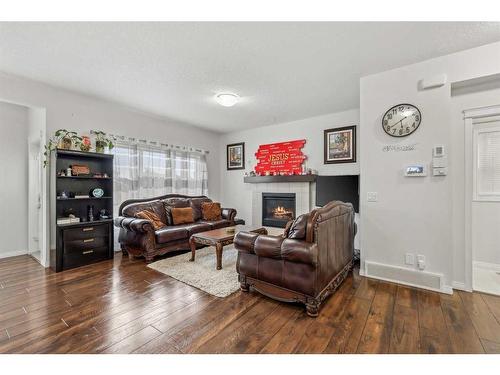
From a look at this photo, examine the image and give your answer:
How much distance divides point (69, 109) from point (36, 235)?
227 centimetres

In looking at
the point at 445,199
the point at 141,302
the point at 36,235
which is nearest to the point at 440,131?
the point at 445,199

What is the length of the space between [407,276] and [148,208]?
13.9 ft

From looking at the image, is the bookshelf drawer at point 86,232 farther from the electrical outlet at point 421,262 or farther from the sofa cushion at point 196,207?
the electrical outlet at point 421,262

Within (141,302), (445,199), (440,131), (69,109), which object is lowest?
(141,302)

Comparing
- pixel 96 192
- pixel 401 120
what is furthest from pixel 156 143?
pixel 401 120

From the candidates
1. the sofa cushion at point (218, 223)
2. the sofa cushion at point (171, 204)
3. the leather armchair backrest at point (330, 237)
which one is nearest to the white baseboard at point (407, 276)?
the leather armchair backrest at point (330, 237)

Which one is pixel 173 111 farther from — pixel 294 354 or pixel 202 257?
→ pixel 294 354

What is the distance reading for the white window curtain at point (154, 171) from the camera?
4.46 metres

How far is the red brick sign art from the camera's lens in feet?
16.8

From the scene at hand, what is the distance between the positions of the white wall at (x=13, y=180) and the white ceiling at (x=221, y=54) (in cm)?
137

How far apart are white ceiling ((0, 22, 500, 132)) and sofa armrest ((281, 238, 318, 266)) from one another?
2.02m

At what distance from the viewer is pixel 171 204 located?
4.86m

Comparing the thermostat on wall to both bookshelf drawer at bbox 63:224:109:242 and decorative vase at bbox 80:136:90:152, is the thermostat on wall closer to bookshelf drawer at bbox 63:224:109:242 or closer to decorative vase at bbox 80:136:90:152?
bookshelf drawer at bbox 63:224:109:242
